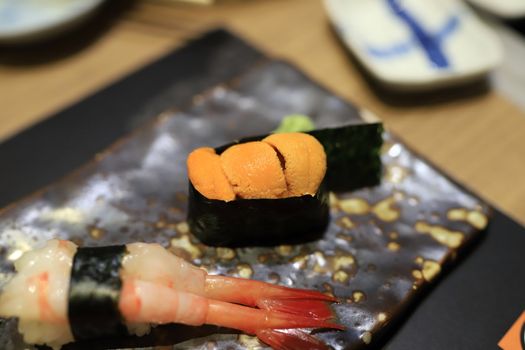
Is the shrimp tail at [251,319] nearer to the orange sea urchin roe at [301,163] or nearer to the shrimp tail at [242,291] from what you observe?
the shrimp tail at [242,291]

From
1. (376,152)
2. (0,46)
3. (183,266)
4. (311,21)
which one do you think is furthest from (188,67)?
(183,266)

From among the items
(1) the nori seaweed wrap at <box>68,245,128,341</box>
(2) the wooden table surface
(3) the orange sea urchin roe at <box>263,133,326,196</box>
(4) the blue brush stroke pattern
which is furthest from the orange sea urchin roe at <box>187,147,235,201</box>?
(4) the blue brush stroke pattern

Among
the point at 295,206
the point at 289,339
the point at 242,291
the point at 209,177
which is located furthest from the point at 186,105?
the point at 289,339

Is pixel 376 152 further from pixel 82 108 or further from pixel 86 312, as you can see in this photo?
pixel 82 108

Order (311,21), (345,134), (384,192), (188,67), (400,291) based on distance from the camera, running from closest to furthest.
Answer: (400,291) < (345,134) < (384,192) < (188,67) < (311,21)

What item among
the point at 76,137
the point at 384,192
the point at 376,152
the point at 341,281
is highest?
the point at 376,152

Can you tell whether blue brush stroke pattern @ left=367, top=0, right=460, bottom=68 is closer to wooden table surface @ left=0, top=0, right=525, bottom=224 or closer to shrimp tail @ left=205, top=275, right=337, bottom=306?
wooden table surface @ left=0, top=0, right=525, bottom=224

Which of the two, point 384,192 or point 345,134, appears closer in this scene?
point 345,134
